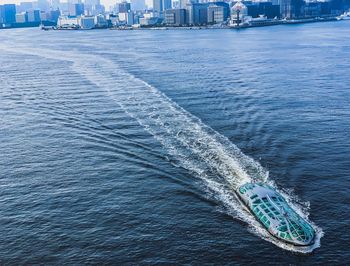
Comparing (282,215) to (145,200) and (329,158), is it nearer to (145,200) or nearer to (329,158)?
(145,200)

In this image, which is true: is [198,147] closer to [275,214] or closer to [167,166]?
[167,166]

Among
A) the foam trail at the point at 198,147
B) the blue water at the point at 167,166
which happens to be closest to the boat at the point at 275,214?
the foam trail at the point at 198,147

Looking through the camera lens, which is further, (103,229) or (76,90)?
(76,90)

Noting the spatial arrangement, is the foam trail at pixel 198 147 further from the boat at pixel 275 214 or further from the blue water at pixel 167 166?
the boat at pixel 275 214

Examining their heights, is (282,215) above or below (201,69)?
below

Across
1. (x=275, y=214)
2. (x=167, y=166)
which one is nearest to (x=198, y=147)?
(x=167, y=166)

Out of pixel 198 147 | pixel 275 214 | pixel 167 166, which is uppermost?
pixel 198 147

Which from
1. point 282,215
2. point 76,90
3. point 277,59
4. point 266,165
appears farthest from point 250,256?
point 277,59
